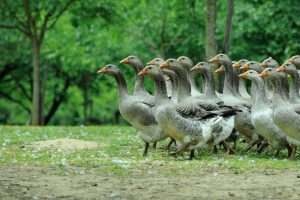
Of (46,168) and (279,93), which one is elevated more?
(279,93)

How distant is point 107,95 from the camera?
49.1 meters

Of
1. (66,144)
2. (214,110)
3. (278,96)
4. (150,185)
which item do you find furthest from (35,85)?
(150,185)

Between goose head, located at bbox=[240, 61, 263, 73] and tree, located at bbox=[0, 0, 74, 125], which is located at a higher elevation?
tree, located at bbox=[0, 0, 74, 125]

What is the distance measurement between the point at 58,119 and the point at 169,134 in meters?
38.0

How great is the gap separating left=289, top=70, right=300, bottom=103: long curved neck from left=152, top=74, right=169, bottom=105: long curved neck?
2.59m

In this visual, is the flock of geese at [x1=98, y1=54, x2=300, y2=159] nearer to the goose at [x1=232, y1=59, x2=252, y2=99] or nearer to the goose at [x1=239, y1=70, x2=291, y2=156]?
the goose at [x1=239, y1=70, x2=291, y2=156]

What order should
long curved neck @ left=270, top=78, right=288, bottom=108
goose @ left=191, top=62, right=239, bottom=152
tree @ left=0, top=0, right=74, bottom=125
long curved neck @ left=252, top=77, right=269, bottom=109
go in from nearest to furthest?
long curved neck @ left=270, top=78, right=288, bottom=108 < long curved neck @ left=252, top=77, right=269, bottom=109 < goose @ left=191, top=62, right=239, bottom=152 < tree @ left=0, top=0, right=74, bottom=125

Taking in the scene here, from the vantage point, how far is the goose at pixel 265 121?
45.8 ft

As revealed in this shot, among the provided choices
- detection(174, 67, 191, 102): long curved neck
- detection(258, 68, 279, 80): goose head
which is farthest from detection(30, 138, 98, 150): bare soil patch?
detection(258, 68, 279, 80): goose head

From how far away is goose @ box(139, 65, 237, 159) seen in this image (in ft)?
43.7

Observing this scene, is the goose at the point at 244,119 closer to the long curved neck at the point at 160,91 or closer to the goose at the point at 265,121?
the goose at the point at 265,121

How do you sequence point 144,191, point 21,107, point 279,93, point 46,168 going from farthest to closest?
point 21,107
point 279,93
point 46,168
point 144,191

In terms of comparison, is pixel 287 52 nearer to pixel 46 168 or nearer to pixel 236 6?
pixel 236 6

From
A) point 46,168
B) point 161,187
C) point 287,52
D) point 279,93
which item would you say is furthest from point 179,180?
point 287,52
